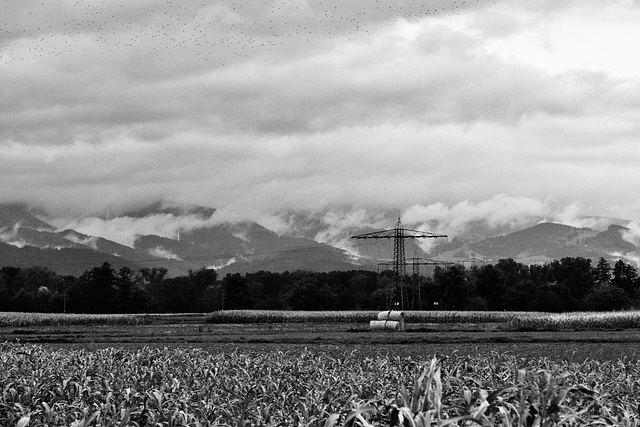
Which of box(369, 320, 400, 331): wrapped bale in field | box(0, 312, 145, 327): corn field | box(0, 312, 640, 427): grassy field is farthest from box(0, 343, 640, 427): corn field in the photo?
box(0, 312, 145, 327): corn field

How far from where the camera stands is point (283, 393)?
1455cm

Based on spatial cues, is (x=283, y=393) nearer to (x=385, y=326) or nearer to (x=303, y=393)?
(x=303, y=393)

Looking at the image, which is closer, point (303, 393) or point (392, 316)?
point (303, 393)

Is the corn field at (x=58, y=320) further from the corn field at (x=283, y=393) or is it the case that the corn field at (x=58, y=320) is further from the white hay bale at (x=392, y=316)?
the corn field at (x=283, y=393)

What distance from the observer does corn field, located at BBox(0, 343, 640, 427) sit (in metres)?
7.92

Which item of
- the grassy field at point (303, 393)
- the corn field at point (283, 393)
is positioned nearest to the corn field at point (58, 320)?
the grassy field at point (303, 393)

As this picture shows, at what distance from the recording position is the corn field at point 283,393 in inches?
312

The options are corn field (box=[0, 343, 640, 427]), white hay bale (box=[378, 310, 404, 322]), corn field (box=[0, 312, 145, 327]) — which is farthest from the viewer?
corn field (box=[0, 312, 145, 327])

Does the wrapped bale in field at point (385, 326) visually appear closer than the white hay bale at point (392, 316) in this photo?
Yes

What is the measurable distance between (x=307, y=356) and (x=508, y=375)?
9081mm

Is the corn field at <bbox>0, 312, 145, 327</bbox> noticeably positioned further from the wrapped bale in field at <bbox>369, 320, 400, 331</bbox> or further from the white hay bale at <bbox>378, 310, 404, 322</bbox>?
the wrapped bale in field at <bbox>369, 320, 400, 331</bbox>

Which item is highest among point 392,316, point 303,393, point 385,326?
point 303,393

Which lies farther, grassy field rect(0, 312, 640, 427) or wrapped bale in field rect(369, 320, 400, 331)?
wrapped bale in field rect(369, 320, 400, 331)

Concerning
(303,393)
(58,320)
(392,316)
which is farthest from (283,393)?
(58,320)
